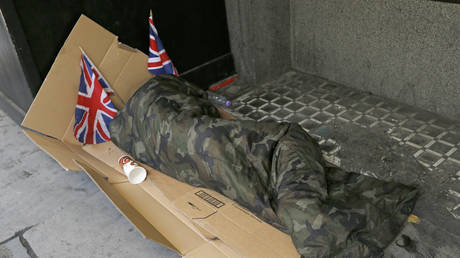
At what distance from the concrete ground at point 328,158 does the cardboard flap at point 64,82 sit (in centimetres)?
35

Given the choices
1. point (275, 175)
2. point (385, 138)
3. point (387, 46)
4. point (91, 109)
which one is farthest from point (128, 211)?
point (387, 46)

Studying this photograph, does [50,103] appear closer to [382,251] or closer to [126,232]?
[126,232]

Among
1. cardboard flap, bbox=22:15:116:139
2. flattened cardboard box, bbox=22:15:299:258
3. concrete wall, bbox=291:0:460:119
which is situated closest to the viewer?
flattened cardboard box, bbox=22:15:299:258

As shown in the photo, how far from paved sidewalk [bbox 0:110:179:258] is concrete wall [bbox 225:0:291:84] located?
1612 millimetres

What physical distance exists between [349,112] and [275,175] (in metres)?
1.26

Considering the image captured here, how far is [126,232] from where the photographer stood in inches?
79.0

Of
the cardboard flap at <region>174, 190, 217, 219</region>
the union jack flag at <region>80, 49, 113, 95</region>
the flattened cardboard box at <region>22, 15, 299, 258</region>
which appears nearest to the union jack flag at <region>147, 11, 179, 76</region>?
the flattened cardboard box at <region>22, 15, 299, 258</region>

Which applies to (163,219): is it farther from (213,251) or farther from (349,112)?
(349,112)

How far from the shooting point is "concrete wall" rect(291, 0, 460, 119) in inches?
96.6

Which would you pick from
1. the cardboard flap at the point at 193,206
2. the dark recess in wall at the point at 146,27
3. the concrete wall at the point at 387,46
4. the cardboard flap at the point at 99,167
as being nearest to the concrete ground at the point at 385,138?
the concrete wall at the point at 387,46

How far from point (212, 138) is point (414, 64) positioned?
1.58 m

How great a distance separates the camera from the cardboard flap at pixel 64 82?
7.67 feet

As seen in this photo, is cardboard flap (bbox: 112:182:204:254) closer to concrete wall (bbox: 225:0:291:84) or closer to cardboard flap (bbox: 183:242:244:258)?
cardboard flap (bbox: 183:242:244:258)

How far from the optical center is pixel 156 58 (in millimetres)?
2648
